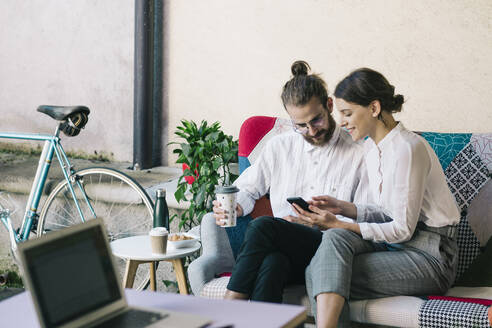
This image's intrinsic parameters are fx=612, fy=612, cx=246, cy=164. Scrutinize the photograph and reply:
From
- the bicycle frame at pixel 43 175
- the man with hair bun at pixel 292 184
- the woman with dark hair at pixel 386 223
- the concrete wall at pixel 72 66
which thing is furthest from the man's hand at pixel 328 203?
the concrete wall at pixel 72 66

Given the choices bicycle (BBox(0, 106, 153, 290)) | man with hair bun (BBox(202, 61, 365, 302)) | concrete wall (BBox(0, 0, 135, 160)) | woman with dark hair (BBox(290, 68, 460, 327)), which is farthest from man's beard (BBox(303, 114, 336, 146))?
concrete wall (BBox(0, 0, 135, 160))

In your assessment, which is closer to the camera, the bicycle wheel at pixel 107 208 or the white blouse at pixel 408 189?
the white blouse at pixel 408 189

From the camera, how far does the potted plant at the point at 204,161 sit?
2.95 m

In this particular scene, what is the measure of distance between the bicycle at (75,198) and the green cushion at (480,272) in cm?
152

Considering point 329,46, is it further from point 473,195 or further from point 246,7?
point 473,195

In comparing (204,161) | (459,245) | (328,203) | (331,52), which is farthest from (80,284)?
(331,52)

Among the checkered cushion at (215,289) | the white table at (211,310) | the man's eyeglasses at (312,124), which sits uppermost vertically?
the man's eyeglasses at (312,124)

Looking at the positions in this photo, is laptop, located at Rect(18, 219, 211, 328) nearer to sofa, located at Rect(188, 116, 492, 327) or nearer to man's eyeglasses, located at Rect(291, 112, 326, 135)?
sofa, located at Rect(188, 116, 492, 327)

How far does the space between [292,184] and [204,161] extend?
0.61m

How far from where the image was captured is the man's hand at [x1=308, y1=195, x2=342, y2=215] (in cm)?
218

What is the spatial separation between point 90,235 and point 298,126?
1246 millimetres

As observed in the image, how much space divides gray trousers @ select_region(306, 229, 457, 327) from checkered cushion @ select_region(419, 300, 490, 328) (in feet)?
0.38

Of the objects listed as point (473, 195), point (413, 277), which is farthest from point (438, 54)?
point (413, 277)

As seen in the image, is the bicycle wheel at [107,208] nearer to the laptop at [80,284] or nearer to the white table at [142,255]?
the white table at [142,255]
